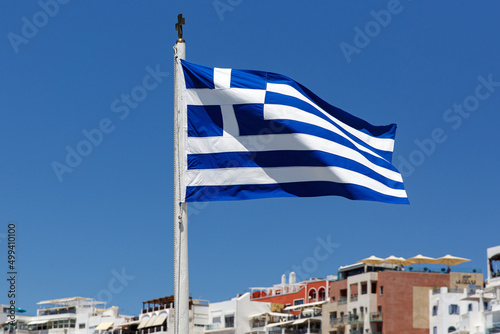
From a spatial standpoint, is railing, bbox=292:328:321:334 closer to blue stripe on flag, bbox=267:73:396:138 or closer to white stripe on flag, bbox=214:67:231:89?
blue stripe on flag, bbox=267:73:396:138

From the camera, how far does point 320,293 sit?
402 ft

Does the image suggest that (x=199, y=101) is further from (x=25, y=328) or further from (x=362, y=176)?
(x=25, y=328)

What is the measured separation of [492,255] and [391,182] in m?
80.2

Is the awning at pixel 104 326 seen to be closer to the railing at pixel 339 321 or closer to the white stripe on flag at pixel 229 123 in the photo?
the railing at pixel 339 321

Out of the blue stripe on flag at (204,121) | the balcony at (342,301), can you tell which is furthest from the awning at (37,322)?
the blue stripe on flag at (204,121)

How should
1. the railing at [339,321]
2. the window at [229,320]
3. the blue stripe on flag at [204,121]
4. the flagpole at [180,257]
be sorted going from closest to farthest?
Answer: the flagpole at [180,257] → the blue stripe on flag at [204,121] → the railing at [339,321] → the window at [229,320]

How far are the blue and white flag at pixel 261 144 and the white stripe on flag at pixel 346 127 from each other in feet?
0.09

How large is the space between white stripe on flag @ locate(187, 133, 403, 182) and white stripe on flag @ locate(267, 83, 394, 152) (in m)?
0.77

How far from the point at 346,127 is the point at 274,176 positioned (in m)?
2.64

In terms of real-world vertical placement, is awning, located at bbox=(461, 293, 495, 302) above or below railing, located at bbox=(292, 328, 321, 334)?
above

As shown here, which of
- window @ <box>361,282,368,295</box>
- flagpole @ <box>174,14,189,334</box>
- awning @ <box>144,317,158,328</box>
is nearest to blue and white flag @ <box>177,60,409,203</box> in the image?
flagpole @ <box>174,14,189,334</box>

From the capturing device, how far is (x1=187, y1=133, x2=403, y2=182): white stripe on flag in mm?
19359

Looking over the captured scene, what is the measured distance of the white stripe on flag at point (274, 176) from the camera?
63.0 feet

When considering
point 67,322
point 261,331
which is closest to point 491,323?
point 261,331
